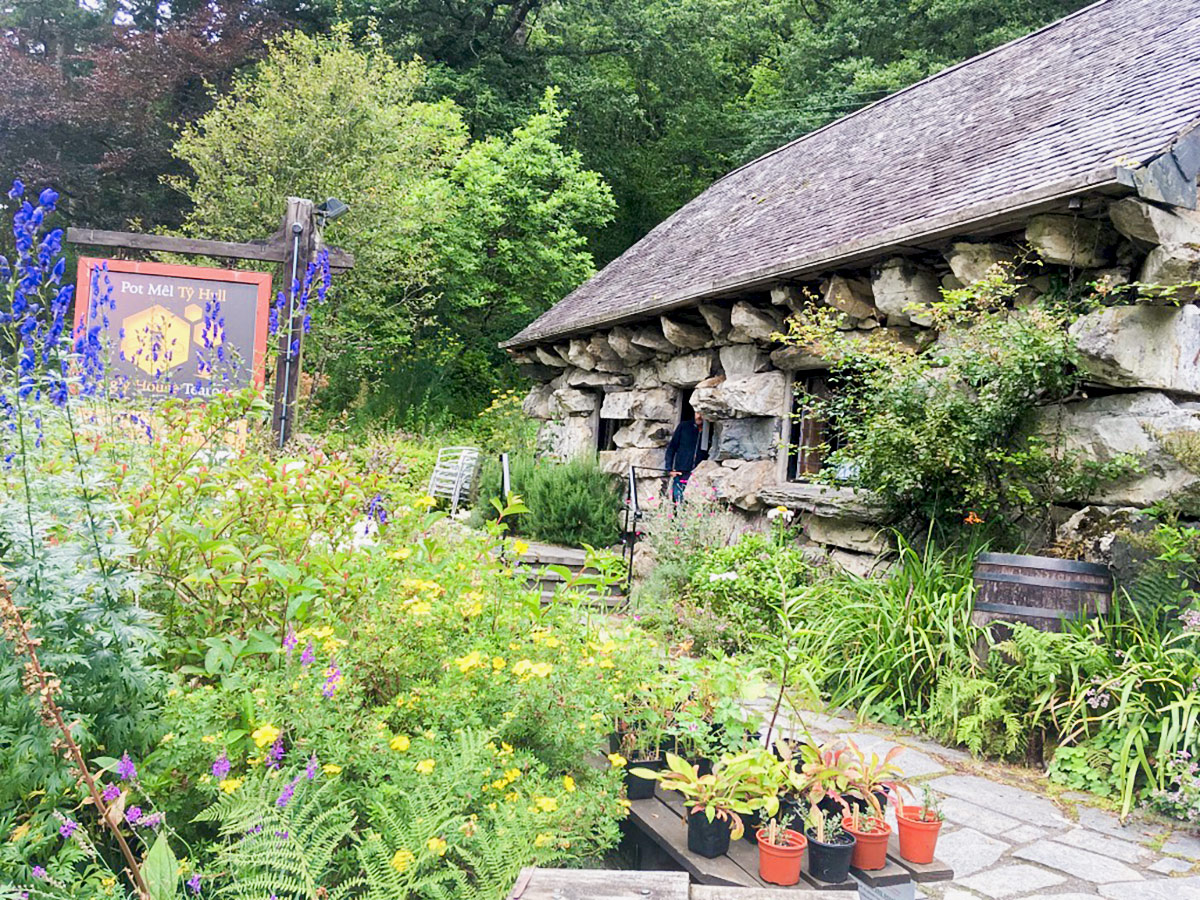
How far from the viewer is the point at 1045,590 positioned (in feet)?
12.8

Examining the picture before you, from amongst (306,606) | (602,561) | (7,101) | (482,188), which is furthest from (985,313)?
(7,101)

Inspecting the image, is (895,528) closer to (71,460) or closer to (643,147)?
(71,460)

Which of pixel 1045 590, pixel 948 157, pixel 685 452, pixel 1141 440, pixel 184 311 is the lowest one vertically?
pixel 1045 590

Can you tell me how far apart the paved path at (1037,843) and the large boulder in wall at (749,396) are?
340cm

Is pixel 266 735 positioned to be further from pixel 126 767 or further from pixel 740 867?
pixel 740 867

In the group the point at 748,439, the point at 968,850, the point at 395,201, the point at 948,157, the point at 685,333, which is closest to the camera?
the point at 968,850

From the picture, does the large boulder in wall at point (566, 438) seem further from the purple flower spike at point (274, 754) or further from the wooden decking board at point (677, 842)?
the purple flower spike at point (274, 754)

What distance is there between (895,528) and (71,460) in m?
4.34

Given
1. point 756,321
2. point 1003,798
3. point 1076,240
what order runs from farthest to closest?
point 756,321 < point 1076,240 < point 1003,798

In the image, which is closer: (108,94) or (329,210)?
(329,210)

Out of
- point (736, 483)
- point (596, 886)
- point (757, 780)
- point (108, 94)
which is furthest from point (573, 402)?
point (108, 94)

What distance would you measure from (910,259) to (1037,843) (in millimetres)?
3681

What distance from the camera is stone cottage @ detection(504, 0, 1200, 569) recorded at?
410 cm

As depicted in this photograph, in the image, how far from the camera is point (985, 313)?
457cm
